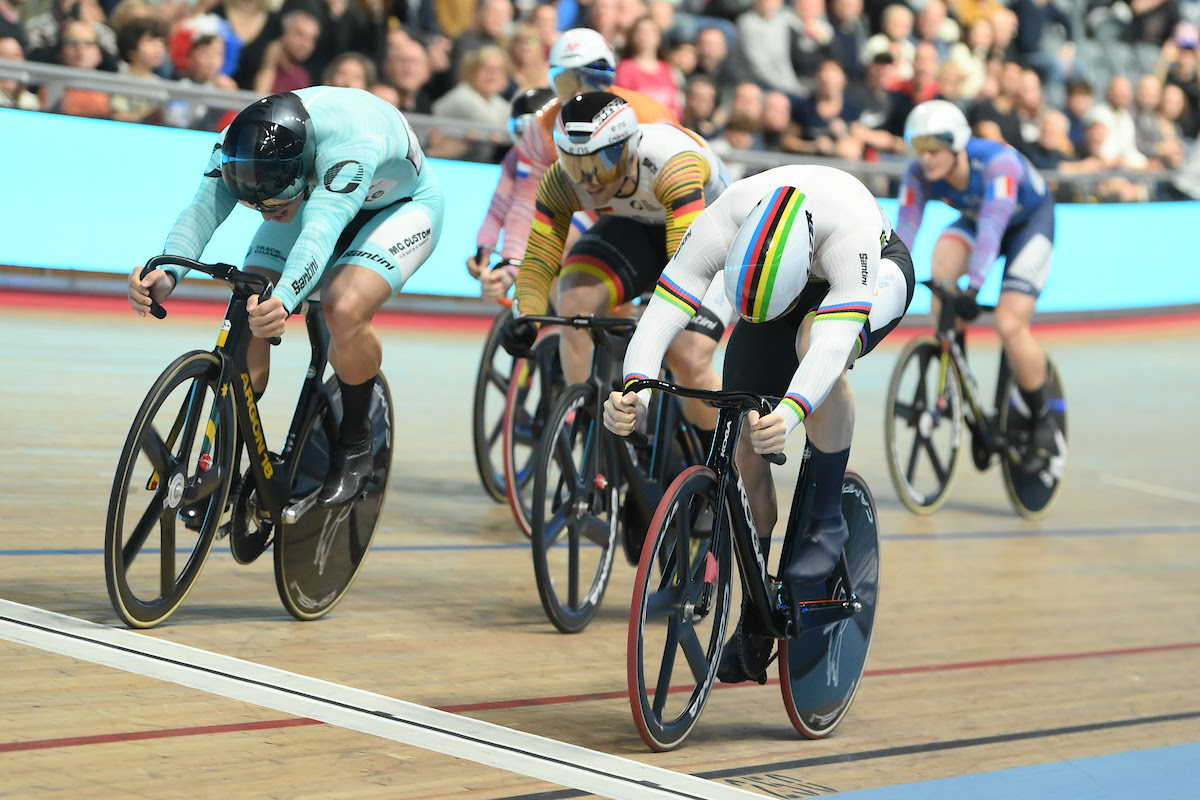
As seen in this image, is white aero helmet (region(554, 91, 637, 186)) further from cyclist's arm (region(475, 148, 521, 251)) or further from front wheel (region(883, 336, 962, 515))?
front wheel (region(883, 336, 962, 515))

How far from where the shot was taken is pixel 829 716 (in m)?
3.99

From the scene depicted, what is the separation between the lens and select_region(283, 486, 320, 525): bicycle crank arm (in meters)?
4.13

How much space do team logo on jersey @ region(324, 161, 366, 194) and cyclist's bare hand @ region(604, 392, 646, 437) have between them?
98cm

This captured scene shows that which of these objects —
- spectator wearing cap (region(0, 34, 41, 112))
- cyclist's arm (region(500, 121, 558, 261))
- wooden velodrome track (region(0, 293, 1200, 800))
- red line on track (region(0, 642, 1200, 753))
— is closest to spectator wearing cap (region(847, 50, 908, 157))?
wooden velodrome track (region(0, 293, 1200, 800))

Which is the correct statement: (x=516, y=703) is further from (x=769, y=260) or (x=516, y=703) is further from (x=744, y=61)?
(x=744, y=61)

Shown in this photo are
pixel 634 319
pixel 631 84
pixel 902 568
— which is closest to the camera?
pixel 634 319

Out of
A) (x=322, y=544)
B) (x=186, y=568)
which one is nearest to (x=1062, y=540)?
(x=322, y=544)

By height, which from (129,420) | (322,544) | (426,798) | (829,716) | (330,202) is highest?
(330,202)

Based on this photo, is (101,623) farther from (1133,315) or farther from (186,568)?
(1133,315)

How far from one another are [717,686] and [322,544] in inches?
45.3

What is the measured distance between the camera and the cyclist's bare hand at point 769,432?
334 cm

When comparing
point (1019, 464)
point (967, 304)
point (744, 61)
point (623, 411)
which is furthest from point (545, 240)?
point (744, 61)

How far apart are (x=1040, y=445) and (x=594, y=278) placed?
3.16 metres

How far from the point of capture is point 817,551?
3.81 meters
